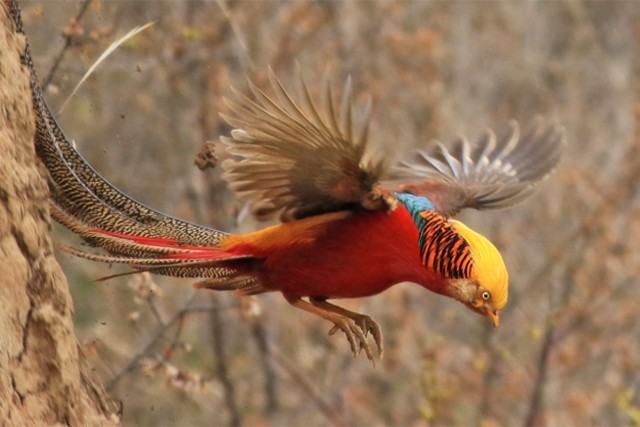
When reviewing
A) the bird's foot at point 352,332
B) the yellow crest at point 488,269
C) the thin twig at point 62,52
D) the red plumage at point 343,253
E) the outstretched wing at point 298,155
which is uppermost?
the thin twig at point 62,52

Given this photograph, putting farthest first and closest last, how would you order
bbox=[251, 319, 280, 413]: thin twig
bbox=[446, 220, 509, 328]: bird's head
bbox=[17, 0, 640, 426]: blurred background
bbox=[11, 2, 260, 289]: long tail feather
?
1. bbox=[251, 319, 280, 413]: thin twig
2. bbox=[17, 0, 640, 426]: blurred background
3. bbox=[446, 220, 509, 328]: bird's head
4. bbox=[11, 2, 260, 289]: long tail feather

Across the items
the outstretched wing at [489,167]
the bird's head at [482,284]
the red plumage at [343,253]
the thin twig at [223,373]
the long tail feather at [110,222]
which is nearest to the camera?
the long tail feather at [110,222]

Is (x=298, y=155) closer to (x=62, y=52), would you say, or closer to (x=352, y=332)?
(x=352, y=332)

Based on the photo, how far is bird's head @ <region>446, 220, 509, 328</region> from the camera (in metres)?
4.43

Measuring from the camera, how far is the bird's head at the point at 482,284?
4.43 metres

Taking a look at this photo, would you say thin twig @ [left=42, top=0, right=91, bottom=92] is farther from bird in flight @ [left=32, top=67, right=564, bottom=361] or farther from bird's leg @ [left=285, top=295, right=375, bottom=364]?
bird's leg @ [left=285, top=295, right=375, bottom=364]

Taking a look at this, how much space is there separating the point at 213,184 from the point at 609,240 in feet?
10.5

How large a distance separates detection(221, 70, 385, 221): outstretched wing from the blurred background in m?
3.33

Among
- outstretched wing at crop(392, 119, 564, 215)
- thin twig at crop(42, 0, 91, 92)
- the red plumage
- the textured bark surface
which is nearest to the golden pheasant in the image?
the red plumage

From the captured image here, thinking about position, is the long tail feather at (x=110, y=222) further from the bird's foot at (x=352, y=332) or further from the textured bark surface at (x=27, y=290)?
the bird's foot at (x=352, y=332)

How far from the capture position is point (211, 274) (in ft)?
15.5

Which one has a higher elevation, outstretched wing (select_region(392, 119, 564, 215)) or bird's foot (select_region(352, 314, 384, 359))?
outstretched wing (select_region(392, 119, 564, 215))

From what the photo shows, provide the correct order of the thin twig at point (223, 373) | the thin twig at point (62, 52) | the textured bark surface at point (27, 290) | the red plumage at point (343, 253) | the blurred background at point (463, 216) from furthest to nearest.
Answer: the blurred background at point (463, 216) → the thin twig at point (223, 373) → the thin twig at point (62, 52) → the red plumage at point (343, 253) → the textured bark surface at point (27, 290)

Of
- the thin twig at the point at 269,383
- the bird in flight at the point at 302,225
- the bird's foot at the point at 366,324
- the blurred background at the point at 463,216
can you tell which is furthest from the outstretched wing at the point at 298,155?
the thin twig at the point at 269,383
